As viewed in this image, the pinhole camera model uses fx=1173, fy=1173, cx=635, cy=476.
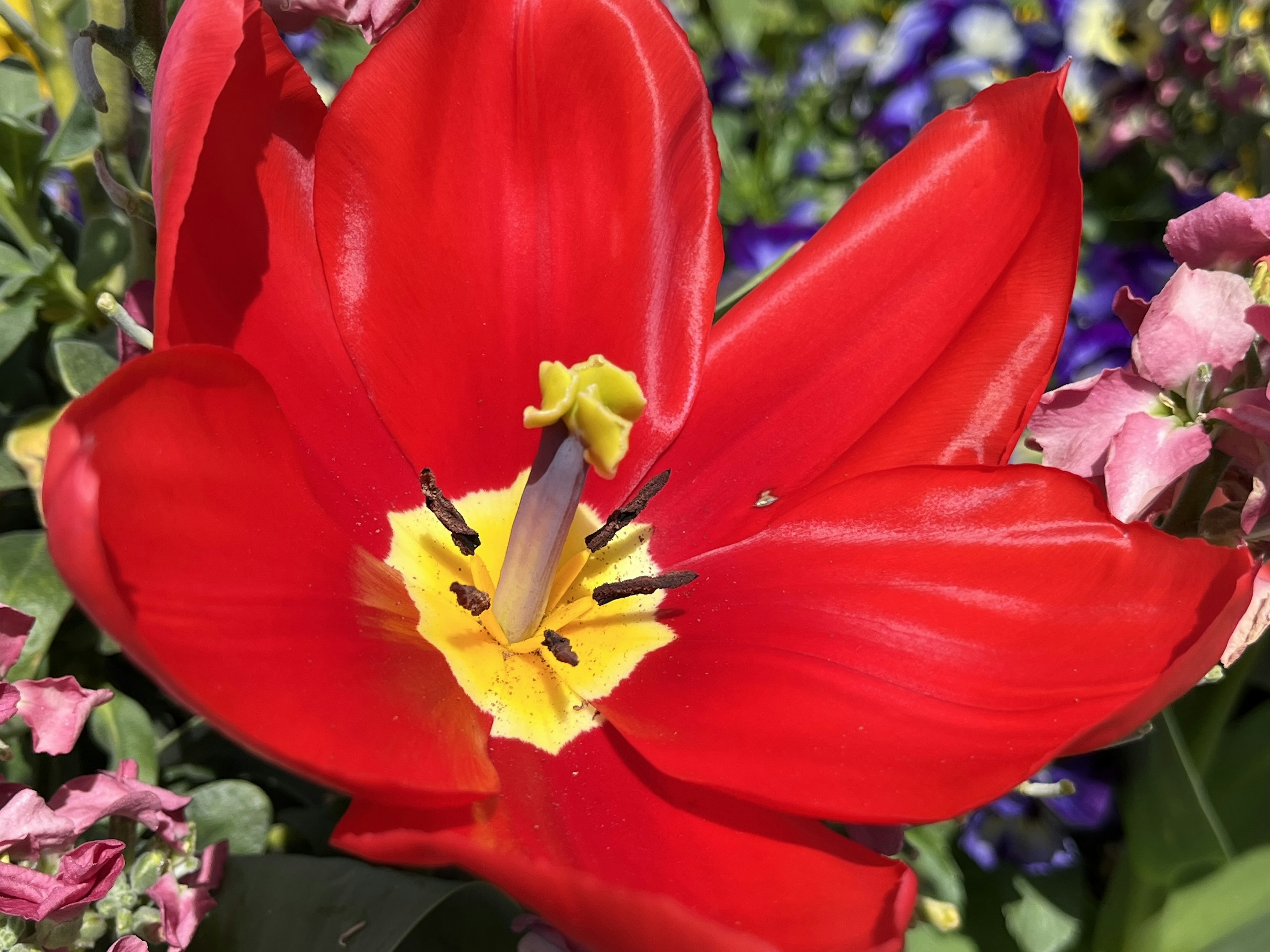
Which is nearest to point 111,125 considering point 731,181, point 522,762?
point 522,762

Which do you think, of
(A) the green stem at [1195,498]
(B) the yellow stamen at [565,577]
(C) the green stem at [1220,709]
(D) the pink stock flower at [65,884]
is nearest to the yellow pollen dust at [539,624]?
(B) the yellow stamen at [565,577]

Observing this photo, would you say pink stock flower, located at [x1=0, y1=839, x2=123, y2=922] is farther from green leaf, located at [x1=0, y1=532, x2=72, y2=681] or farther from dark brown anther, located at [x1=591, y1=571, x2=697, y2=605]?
dark brown anther, located at [x1=591, y1=571, x2=697, y2=605]

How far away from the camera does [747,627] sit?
2.38 feet

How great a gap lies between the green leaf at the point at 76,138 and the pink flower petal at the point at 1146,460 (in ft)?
2.26

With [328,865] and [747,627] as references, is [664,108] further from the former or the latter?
[328,865]

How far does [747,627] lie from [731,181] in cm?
131

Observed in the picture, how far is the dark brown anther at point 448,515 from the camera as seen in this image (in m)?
0.74

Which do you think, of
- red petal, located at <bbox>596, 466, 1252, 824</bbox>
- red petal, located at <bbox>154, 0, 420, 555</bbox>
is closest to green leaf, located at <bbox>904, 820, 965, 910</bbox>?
red petal, located at <bbox>596, 466, 1252, 824</bbox>

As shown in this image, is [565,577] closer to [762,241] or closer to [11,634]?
[11,634]

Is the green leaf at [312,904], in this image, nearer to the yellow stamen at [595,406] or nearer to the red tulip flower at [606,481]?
the red tulip flower at [606,481]

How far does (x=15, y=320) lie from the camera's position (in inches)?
32.3

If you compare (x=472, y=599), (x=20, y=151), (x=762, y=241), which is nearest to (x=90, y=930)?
(x=472, y=599)

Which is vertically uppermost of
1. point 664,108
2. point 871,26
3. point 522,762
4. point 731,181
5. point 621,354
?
point 664,108

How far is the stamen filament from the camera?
2.20ft
